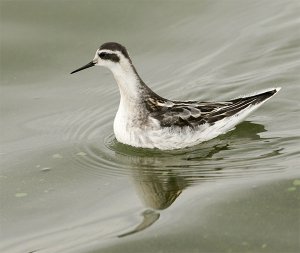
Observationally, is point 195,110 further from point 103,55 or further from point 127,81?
point 103,55

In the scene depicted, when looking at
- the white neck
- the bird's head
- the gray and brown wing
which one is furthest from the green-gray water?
the bird's head

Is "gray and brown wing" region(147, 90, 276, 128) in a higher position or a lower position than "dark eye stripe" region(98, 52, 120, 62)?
lower

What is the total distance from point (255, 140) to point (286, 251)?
326 cm

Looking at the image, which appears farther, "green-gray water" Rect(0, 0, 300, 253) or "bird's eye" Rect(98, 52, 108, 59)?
"bird's eye" Rect(98, 52, 108, 59)

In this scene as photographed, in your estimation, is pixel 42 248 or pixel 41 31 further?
pixel 41 31

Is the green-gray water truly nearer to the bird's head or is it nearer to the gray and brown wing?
the gray and brown wing

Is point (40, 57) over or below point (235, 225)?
over

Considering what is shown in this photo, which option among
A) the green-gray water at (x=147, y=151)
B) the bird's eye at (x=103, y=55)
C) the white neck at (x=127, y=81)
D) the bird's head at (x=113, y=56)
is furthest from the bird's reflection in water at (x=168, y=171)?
the bird's eye at (x=103, y=55)

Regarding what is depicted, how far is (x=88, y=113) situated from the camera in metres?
13.2

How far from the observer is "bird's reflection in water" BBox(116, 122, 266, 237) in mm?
9866

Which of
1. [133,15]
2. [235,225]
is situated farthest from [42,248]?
[133,15]

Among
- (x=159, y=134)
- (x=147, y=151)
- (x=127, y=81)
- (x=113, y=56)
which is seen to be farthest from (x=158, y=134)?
(x=113, y=56)

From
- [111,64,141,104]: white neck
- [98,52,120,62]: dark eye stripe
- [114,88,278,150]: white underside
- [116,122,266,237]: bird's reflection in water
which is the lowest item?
[116,122,266,237]: bird's reflection in water

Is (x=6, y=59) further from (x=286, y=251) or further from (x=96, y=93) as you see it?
Result: (x=286, y=251)
